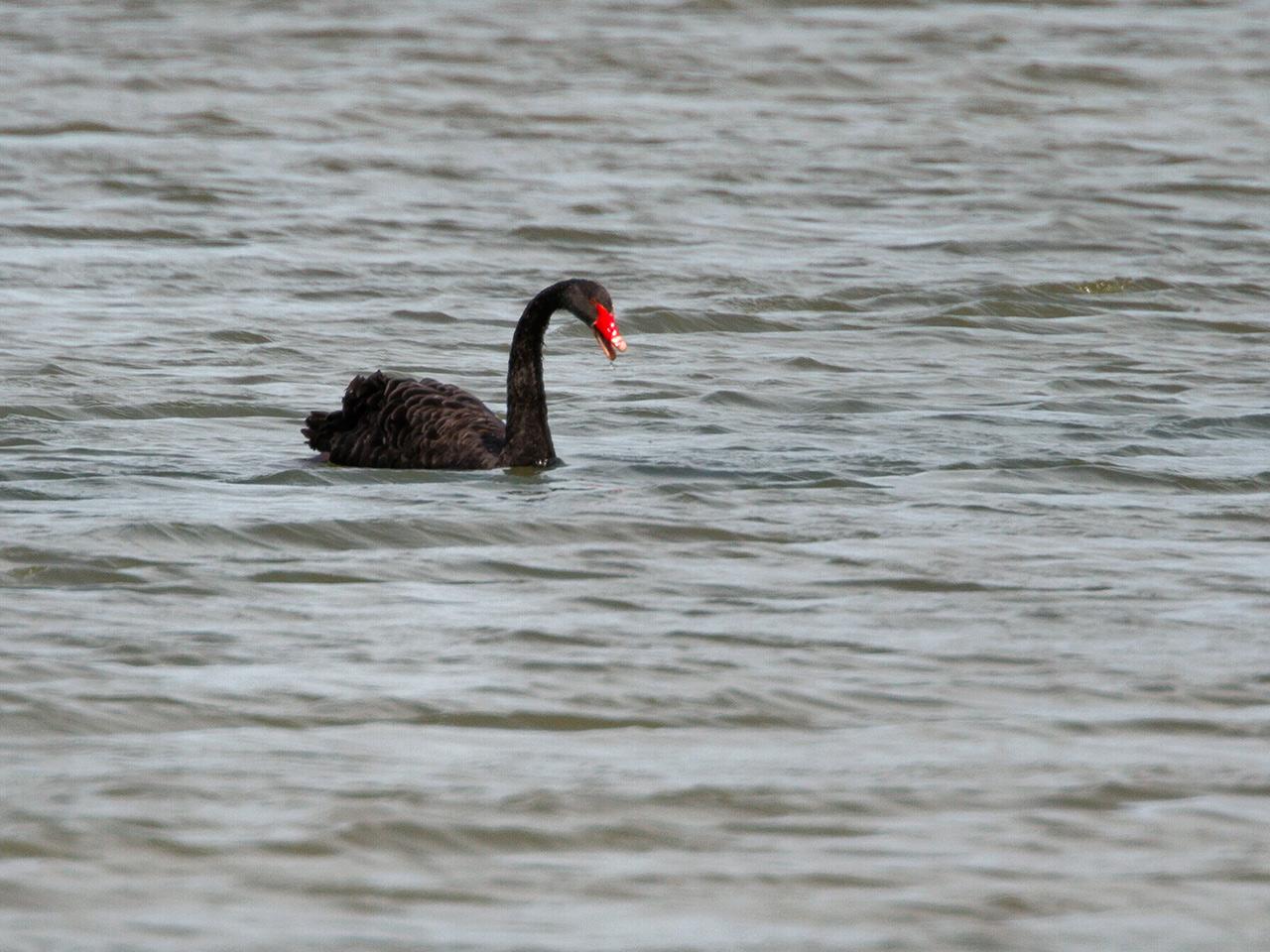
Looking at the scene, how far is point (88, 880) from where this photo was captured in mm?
5656

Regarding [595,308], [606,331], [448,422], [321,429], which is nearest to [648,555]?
[606,331]

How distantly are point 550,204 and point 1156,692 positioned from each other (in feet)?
41.4

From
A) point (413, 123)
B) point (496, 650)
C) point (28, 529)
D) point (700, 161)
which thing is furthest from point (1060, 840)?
point (413, 123)

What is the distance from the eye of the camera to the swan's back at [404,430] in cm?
1062

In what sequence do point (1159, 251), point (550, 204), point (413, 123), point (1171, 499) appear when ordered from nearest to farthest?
point (1171, 499), point (1159, 251), point (550, 204), point (413, 123)

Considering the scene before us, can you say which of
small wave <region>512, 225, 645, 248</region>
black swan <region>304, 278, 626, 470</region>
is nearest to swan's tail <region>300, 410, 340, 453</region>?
black swan <region>304, 278, 626, 470</region>

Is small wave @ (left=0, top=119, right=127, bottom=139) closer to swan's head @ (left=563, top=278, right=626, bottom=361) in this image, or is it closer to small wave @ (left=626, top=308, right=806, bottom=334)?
small wave @ (left=626, top=308, right=806, bottom=334)

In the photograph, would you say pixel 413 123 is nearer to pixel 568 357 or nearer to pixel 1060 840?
pixel 568 357

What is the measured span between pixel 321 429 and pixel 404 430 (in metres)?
0.42

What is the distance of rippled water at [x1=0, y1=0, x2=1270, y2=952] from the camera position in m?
5.74

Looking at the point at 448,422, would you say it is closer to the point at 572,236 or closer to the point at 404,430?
the point at 404,430

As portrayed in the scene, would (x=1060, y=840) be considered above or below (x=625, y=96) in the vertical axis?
below

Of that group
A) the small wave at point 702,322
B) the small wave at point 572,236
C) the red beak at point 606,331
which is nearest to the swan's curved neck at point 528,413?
the red beak at point 606,331

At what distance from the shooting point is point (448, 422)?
1070 cm
